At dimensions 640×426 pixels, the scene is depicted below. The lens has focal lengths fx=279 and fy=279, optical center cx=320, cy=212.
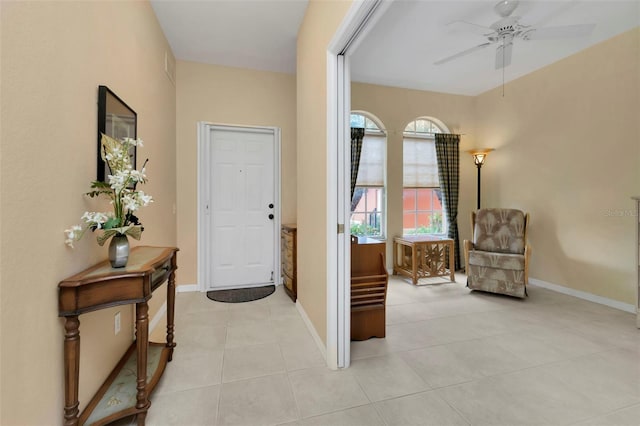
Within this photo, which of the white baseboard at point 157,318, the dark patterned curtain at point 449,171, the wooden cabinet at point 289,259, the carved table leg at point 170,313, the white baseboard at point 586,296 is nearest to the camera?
the carved table leg at point 170,313

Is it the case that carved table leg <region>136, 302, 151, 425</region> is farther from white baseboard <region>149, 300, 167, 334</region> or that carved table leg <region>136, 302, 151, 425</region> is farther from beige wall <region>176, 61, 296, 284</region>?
beige wall <region>176, 61, 296, 284</region>

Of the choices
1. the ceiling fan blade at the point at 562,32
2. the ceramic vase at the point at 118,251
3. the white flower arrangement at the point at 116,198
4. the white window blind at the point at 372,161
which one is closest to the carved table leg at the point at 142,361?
the ceramic vase at the point at 118,251

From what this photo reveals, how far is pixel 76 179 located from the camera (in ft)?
4.46

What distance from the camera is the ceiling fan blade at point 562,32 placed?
7.66 ft

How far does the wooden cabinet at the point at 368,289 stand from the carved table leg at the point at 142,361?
56.6 inches

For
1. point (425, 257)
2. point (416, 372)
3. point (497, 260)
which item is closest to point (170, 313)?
point (416, 372)

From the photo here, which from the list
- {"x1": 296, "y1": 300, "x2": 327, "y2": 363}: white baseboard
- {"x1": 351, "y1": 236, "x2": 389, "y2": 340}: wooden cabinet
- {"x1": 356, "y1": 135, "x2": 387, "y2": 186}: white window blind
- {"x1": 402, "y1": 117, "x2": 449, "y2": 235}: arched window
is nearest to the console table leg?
{"x1": 296, "y1": 300, "x2": 327, "y2": 363}: white baseboard

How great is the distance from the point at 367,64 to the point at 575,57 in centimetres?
249

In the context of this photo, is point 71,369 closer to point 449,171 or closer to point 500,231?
point 500,231

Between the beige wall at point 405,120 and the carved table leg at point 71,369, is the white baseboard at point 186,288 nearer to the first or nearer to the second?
the carved table leg at point 71,369

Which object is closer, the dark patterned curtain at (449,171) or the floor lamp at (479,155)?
the floor lamp at (479,155)

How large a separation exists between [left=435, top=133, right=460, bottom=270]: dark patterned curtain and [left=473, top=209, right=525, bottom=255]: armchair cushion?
66 centimetres

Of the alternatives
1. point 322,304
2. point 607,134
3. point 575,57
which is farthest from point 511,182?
point 322,304

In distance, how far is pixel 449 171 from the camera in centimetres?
453
